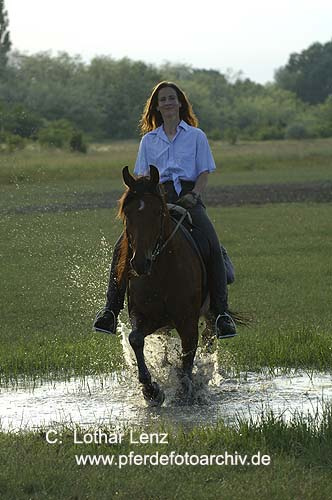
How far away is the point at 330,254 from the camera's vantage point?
19.7 m

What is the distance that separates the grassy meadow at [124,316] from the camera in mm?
6262

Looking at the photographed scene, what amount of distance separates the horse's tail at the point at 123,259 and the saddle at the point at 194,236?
1.49 ft

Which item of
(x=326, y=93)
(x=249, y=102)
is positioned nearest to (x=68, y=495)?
(x=249, y=102)

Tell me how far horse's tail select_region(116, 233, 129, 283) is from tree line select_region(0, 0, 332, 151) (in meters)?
35.0

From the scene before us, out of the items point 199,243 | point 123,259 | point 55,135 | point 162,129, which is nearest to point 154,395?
point 123,259

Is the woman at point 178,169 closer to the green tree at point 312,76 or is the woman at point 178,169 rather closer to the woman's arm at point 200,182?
the woman's arm at point 200,182

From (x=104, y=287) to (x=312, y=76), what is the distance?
134667 millimetres

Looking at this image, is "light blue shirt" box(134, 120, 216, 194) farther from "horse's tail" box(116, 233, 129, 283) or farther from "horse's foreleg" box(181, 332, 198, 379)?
"horse's foreleg" box(181, 332, 198, 379)

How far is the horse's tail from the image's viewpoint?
860cm

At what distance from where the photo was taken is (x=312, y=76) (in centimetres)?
14712

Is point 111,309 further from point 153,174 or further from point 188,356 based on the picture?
point 153,174

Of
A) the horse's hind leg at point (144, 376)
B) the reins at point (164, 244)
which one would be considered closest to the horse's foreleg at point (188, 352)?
the horse's hind leg at point (144, 376)

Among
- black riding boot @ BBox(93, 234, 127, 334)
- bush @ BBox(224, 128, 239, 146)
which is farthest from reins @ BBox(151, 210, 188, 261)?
bush @ BBox(224, 128, 239, 146)

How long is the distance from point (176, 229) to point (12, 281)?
347 inches
